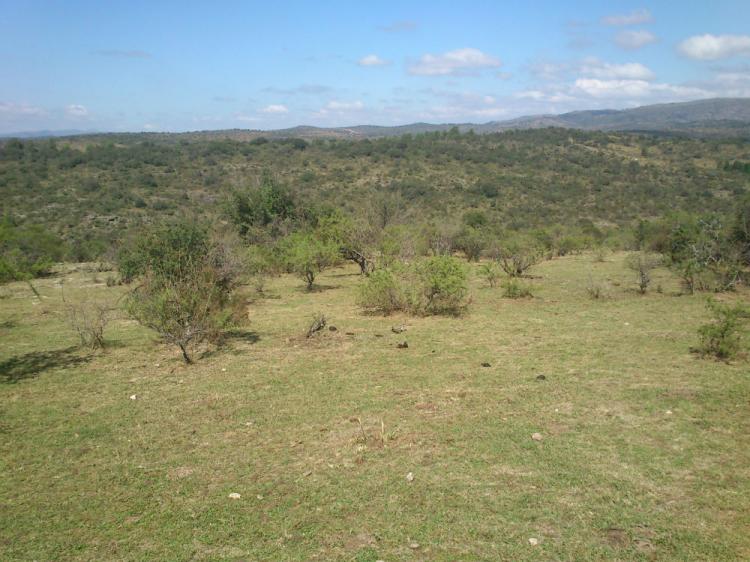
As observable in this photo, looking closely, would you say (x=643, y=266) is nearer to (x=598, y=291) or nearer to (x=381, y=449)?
(x=598, y=291)

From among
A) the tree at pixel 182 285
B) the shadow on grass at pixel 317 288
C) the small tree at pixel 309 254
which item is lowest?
the shadow on grass at pixel 317 288

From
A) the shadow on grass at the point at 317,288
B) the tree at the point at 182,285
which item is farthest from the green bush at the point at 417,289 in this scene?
the shadow on grass at the point at 317,288

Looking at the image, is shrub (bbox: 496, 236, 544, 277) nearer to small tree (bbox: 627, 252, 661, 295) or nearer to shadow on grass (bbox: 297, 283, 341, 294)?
small tree (bbox: 627, 252, 661, 295)

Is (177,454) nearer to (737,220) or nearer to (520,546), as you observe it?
(520,546)

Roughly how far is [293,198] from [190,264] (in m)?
19.0

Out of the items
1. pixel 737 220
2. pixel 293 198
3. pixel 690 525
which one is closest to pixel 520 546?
pixel 690 525

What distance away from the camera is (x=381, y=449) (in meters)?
6.71

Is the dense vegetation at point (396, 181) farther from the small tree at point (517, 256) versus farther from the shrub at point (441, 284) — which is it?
the shrub at point (441, 284)

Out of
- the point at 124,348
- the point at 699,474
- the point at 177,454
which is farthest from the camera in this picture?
the point at 124,348

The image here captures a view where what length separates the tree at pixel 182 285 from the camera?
35.4 feet

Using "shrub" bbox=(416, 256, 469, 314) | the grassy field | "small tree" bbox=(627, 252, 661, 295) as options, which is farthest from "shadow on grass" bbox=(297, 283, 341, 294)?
"small tree" bbox=(627, 252, 661, 295)

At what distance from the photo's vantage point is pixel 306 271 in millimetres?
20203

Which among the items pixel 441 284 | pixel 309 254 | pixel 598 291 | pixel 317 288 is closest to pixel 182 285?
pixel 441 284

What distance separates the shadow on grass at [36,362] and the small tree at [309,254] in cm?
869
